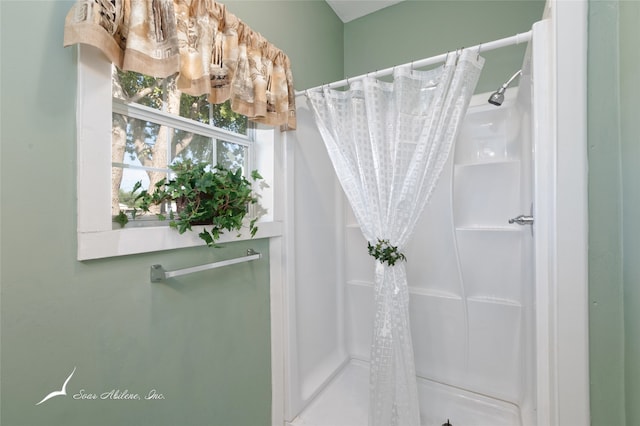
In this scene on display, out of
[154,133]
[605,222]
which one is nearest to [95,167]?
[154,133]

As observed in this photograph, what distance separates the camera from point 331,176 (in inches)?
77.6

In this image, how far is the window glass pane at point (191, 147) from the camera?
113 centimetres

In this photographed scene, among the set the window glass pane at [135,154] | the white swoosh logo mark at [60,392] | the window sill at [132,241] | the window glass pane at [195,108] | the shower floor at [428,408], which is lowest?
the shower floor at [428,408]

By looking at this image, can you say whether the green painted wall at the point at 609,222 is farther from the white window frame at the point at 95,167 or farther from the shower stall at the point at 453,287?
the white window frame at the point at 95,167

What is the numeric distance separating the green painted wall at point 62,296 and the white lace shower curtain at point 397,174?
2.31 feet

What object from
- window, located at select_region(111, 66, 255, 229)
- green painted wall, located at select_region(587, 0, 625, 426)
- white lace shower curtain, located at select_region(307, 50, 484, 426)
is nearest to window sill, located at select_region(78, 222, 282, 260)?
window, located at select_region(111, 66, 255, 229)

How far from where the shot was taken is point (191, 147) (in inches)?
46.9

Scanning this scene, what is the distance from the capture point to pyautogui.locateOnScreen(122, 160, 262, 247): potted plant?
960mm

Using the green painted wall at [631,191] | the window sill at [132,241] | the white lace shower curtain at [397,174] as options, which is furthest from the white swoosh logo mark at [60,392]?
the green painted wall at [631,191]

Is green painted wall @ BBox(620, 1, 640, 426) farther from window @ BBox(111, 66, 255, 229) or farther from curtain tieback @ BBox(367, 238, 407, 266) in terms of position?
window @ BBox(111, 66, 255, 229)

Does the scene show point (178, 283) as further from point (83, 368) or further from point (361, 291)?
point (361, 291)

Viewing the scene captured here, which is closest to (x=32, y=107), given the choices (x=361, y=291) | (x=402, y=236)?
(x=402, y=236)

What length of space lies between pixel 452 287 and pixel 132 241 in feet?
5.69

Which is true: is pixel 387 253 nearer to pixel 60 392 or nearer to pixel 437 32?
pixel 60 392
